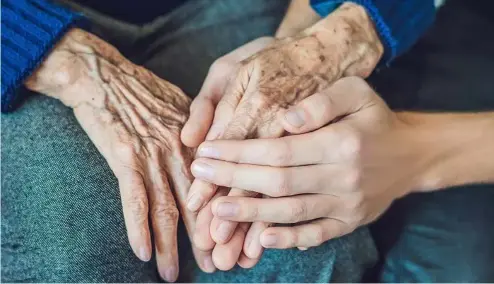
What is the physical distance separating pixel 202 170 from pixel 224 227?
0.08 metres

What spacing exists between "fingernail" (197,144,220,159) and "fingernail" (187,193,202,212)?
0.19ft

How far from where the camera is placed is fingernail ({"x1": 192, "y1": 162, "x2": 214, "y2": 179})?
2.71 feet

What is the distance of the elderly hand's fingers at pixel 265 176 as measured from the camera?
0.82m

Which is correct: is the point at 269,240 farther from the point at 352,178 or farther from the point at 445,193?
the point at 445,193

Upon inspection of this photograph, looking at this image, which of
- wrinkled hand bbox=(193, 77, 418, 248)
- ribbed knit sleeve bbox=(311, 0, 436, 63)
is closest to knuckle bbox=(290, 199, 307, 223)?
wrinkled hand bbox=(193, 77, 418, 248)

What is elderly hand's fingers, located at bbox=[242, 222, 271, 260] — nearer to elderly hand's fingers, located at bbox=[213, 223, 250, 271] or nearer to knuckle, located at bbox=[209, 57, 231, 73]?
elderly hand's fingers, located at bbox=[213, 223, 250, 271]

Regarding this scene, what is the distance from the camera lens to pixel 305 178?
83 cm

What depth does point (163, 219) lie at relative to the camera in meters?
0.87

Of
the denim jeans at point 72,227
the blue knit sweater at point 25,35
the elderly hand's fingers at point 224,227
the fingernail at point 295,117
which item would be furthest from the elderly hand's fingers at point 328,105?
the blue knit sweater at point 25,35

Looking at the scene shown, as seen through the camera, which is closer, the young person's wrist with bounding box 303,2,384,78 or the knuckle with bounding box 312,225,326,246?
the knuckle with bounding box 312,225,326,246

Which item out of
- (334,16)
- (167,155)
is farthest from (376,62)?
(167,155)

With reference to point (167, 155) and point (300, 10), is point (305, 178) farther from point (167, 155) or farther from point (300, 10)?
point (300, 10)

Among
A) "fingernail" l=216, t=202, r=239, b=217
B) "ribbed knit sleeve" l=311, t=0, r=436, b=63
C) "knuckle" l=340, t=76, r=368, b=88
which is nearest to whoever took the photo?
"fingernail" l=216, t=202, r=239, b=217

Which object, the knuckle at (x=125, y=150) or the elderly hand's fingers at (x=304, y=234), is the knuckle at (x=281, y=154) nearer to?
the elderly hand's fingers at (x=304, y=234)
